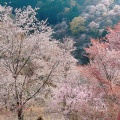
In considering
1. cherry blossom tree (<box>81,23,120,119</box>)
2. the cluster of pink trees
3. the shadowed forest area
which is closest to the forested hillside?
the cluster of pink trees

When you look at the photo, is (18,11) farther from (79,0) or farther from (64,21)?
(79,0)

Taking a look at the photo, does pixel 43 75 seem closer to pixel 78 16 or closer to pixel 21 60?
pixel 21 60

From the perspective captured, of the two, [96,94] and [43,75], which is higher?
[43,75]

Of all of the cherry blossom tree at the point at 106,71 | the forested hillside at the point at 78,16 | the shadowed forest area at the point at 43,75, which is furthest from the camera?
the forested hillside at the point at 78,16

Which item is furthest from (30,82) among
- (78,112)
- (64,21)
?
(64,21)

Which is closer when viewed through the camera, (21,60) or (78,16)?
(21,60)

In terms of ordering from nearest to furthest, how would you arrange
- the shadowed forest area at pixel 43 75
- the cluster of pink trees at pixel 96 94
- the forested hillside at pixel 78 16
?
1. the shadowed forest area at pixel 43 75
2. the cluster of pink trees at pixel 96 94
3. the forested hillside at pixel 78 16

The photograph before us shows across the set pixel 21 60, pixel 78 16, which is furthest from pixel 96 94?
pixel 78 16

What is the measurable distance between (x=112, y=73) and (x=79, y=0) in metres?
54.0

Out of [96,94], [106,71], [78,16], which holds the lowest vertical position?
[96,94]

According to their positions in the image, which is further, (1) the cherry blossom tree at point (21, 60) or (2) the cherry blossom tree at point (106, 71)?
(2) the cherry blossom tree at point (106, 71)

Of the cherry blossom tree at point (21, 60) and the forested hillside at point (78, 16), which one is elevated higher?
the forested hillside at point (78, 16)

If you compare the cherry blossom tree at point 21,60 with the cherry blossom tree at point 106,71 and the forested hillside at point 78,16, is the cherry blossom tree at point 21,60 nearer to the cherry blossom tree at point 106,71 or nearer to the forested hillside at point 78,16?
the cherry blossom tree at point 106,71

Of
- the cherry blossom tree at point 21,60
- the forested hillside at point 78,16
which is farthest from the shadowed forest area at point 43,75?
the forested hillside at point 78,16
